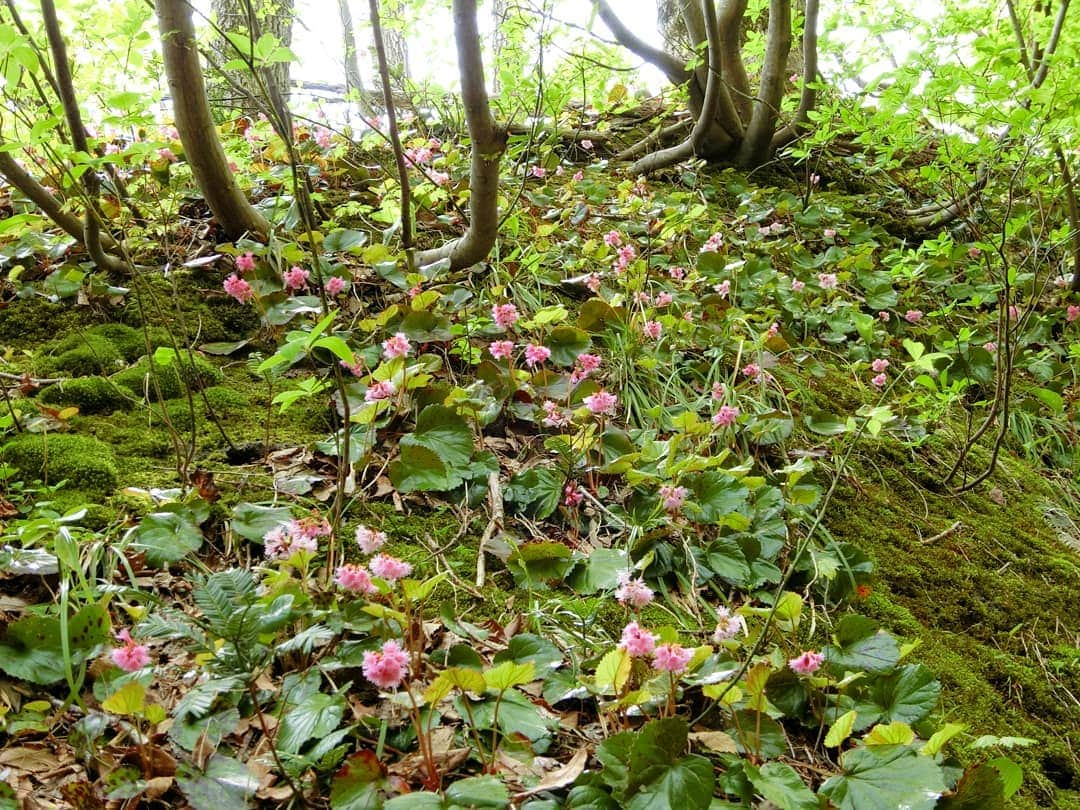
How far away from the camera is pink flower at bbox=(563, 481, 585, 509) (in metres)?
1.84

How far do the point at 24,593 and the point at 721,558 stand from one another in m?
1.45

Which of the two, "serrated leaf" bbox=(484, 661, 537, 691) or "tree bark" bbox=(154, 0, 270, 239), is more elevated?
"tree bark" bbox=(154, 0, 270, 239)

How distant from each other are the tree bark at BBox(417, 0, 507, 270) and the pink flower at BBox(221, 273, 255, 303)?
0.68 metres

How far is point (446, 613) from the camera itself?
1317 mm

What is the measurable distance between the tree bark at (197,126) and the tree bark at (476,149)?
668 mm

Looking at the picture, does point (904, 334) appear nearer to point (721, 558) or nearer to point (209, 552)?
point (721, 558)

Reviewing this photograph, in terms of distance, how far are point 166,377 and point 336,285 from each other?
577mm

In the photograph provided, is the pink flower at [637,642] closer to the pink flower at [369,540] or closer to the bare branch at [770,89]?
the pink flower at [369,540]

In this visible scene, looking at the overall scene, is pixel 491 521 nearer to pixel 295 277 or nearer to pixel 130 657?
pixel 130 657

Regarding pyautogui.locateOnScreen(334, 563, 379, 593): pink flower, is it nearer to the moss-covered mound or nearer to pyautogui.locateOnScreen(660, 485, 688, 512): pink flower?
pyautogui.locateOnScreen(660, 485, 688, 512): pink flower

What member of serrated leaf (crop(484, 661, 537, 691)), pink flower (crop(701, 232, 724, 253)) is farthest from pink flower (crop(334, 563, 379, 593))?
pink flower (crop(701, 232, 724, 253))

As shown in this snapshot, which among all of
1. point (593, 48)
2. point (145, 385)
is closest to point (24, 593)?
point (145, 385)

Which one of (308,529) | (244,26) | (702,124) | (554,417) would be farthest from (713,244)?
(244,26)

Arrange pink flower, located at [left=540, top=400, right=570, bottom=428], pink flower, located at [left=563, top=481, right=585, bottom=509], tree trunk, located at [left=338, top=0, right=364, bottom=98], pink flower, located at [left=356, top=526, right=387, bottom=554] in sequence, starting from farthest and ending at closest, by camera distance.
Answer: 1. tree trunk, located at [left=338, top=0, right=364, bottom=98]
2. pink flower, located at [left=540, top=400, right=570, bottom=428]
3. pink flower, located at [left=563, top=481, right=585, bottom=509]
4. pink flower, located at [left=356, top=526, right=387, bottom=554]
